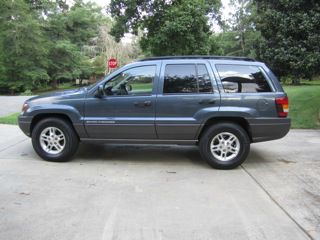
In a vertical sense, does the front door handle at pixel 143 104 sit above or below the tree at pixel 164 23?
below

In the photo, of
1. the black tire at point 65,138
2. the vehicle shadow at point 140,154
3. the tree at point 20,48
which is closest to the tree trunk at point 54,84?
the tree at point 20,48

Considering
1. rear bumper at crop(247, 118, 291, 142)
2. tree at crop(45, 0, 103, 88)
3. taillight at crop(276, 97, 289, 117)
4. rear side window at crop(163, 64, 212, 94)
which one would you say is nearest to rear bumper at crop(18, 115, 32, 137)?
rear side window at crop(163, 64, 212, 94)

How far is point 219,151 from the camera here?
7.11 m

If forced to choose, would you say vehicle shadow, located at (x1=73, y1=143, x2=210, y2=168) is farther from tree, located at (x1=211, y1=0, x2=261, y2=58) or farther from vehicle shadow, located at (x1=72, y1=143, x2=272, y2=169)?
tree, located at (x1=211, y1=0, x2=261, y2=58)

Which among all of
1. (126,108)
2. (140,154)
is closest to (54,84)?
(140,154)

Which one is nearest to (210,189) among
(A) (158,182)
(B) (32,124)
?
(A) (158,182)

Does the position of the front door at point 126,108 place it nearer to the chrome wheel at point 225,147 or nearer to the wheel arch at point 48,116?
the wheel arch at point 48,116

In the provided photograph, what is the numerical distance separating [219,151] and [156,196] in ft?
6.25

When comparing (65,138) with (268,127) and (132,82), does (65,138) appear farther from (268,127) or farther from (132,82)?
(268,127)

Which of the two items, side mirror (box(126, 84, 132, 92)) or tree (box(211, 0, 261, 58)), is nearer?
side mirror (box(126, 84, 132, 92))

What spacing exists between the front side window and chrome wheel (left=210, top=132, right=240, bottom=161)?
1.50 m

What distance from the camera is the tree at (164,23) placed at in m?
23.3

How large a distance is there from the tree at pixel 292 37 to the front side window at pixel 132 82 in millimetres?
5667

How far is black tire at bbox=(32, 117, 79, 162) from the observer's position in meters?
7.36
